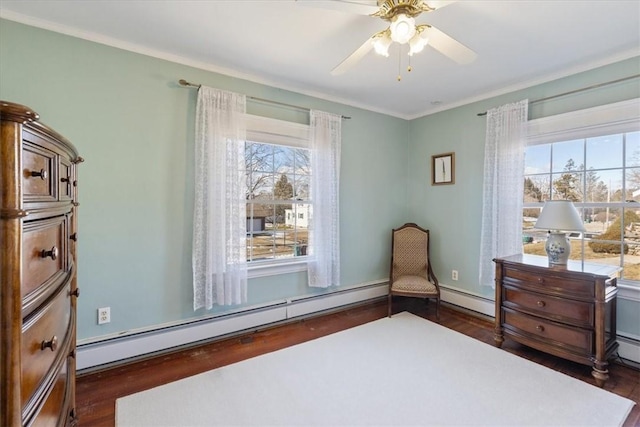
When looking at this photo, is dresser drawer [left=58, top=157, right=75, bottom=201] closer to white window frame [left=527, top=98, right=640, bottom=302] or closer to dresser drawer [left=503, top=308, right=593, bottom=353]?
dresser drawer [left=503, top=308, right=593, bottom=353]

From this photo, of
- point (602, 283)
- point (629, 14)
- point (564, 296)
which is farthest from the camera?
point (564, 296)

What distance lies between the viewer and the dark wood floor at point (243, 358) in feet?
6.49

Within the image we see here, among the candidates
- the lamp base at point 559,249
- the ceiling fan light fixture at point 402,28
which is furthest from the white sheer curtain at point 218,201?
the lamp base at point 559,249

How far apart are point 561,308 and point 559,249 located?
18.4 inches

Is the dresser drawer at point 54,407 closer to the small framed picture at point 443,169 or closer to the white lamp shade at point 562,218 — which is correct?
the white lamp shade at point 562,218

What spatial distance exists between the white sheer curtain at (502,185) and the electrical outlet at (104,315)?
3500 millimetres

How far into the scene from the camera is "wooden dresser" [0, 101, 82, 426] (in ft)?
2.27

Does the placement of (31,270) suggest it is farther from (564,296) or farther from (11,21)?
(564,296)

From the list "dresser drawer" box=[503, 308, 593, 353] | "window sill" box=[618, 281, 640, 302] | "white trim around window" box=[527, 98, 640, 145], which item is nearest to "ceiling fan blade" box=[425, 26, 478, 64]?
"white trim around window" box=[527, 98, 640, 145]

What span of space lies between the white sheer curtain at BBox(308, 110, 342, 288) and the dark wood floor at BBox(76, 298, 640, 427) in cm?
A: 54

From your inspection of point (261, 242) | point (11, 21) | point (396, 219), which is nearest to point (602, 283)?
point (396, 219)

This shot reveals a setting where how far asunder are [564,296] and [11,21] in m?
4.37

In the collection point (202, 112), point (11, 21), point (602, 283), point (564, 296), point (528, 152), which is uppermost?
point (11, 21)

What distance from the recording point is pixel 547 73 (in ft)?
9.36
